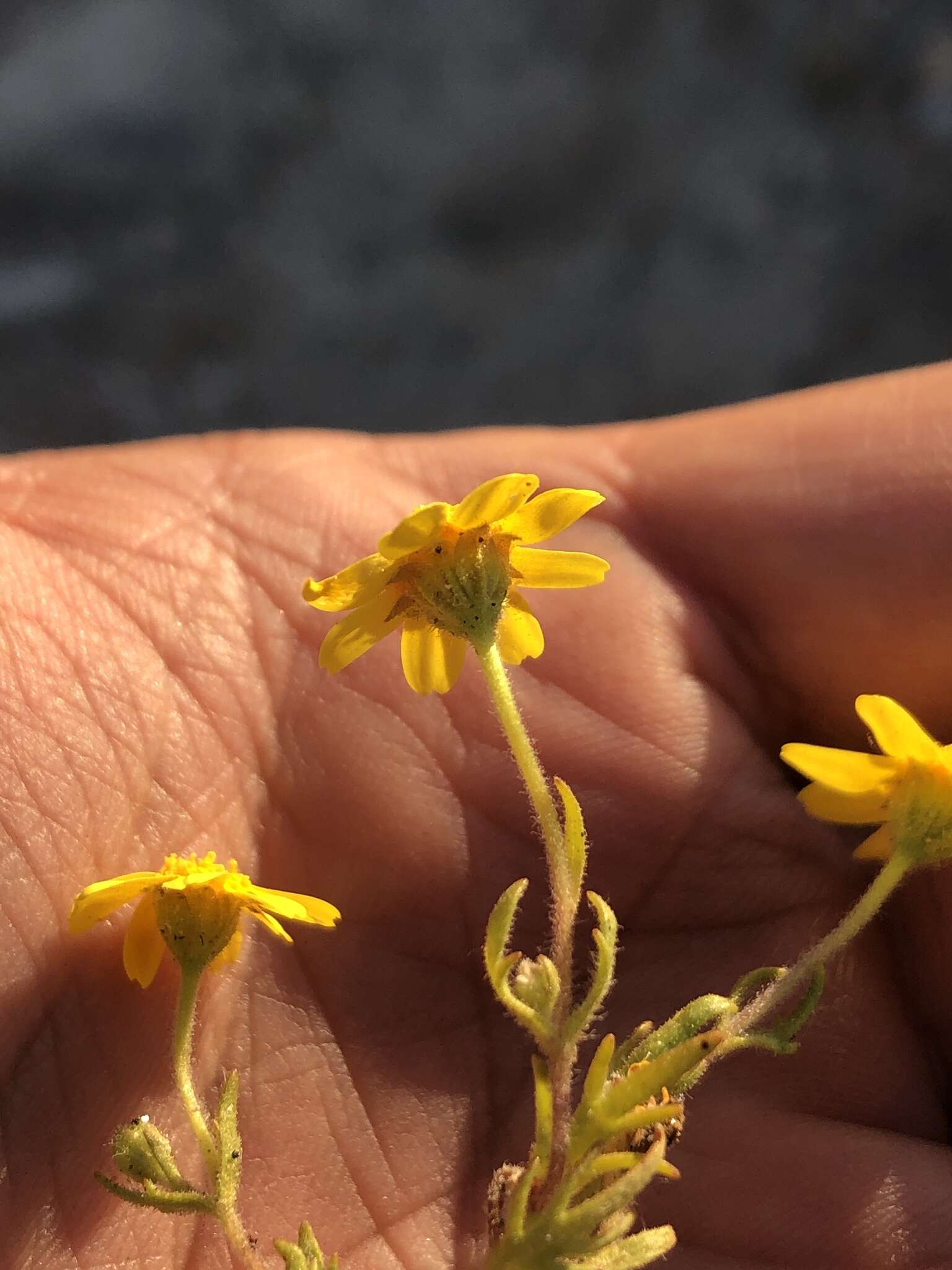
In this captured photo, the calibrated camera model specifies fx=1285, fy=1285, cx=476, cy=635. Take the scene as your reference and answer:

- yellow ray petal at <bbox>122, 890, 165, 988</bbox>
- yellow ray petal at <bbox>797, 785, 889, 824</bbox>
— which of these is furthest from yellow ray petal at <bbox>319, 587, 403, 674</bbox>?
yellow ray petal at <bbox>797, 785, 889, 824</bbox>

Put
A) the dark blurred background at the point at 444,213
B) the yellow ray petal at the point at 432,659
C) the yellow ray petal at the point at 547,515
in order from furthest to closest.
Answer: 1. the dark blurred background at the point at 444,213
2. the yellow ray petal at the point at 432,659
3. the yellow ray petal at the point at 547,515

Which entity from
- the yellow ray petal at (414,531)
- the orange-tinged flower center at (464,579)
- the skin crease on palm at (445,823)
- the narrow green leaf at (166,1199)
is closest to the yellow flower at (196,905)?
the skin crease on palm at (445,823)

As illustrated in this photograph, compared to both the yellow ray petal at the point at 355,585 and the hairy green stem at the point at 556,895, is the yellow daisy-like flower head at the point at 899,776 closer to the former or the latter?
the hairy green stem at the point at 556,895

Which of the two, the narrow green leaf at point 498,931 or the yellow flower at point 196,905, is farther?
the yellow flower at point 196,905

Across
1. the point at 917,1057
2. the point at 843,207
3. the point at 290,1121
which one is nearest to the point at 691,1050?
the point at 290,1121

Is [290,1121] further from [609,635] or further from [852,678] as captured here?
[852,678]

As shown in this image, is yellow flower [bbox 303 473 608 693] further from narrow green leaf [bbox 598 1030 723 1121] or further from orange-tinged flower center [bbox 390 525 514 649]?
narrow green leaf [bbox 598 1030 723 1121]
